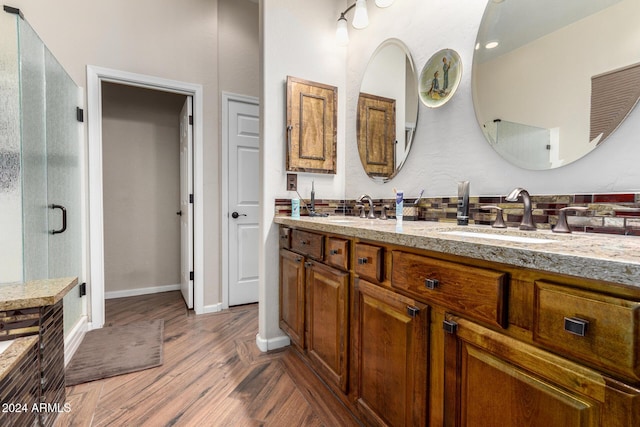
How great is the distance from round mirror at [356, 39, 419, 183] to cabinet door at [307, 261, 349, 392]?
809 millimetres

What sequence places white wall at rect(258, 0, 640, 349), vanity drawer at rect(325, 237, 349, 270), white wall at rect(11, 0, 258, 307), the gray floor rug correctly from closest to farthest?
1. white wall at rect(258, 0, 640, 349)
2. vanity drawer at rect(325, 237, 349, 270)
3. the gray floor rug
4. white wall at rect(11, 0, 258, 307)

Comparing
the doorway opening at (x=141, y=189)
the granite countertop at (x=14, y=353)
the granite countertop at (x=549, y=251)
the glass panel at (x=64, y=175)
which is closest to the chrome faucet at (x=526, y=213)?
the granite countertop at (x=549, y=251)

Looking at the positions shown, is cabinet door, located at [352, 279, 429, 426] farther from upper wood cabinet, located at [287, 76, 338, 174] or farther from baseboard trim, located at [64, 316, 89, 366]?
baseboard trim, located at [64, 316, 89, 366]

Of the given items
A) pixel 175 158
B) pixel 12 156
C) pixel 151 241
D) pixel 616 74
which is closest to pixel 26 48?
pixel 12 156

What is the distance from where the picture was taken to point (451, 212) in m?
1.47

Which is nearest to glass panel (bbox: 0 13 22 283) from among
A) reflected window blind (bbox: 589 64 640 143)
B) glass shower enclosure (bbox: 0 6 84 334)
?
glass shower enclosure (bbox: 0 6 84 334)

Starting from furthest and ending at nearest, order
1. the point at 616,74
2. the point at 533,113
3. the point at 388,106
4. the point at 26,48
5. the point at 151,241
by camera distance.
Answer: the point at 151,241 → the point at 388,106 → the point at 26,48 → the point at 533,113 → the point at 616,74

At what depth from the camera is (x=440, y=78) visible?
5.07ft

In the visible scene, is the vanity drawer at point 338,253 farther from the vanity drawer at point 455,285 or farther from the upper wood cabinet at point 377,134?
the upper wood cabinet at point 377,134

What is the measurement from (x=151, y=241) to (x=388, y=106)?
2.99 meters

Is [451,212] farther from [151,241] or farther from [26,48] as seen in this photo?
[151,241]

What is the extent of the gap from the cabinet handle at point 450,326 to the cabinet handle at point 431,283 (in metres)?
0.10

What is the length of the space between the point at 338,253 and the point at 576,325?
2.97ft

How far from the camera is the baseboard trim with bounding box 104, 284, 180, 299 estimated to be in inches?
126
